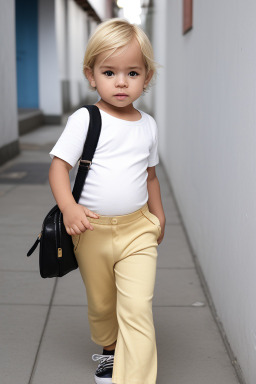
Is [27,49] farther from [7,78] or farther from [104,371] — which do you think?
[104,371]

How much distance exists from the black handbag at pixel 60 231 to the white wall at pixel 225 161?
677 mm

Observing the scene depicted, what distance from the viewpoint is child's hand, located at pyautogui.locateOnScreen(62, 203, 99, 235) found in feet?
7.79

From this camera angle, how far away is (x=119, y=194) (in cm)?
254

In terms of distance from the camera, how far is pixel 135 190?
8.45 feet

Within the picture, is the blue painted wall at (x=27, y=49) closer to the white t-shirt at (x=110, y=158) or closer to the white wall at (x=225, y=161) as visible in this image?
the white wall at (x=225, y=161)

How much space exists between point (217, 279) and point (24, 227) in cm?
250

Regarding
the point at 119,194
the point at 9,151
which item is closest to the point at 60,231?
the point at 119,194

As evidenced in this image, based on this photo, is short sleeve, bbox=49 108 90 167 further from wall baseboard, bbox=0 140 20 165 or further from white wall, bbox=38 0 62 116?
white wall, bbox=38 0 62 116

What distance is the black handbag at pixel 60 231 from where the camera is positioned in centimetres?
248

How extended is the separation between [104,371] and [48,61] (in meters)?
15.0

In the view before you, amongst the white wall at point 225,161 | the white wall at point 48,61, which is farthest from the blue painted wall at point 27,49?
the white wall at point 225,161

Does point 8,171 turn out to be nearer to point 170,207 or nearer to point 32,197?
point 32,197

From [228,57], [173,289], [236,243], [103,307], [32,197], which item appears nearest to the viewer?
[103,307]

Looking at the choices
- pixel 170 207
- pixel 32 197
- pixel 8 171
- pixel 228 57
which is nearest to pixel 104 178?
pixel 228 57
